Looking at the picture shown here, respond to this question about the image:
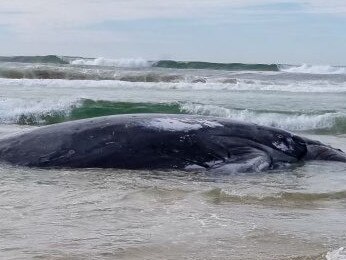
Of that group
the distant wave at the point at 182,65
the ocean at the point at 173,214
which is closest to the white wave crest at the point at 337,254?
the ocean at the point at 173,214

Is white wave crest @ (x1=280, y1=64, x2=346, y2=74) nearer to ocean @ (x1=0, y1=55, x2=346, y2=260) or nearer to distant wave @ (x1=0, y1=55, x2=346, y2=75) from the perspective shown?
distant wave @ (x1=0, y1=55, x2=346, y2=75)

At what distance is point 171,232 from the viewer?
3947mm

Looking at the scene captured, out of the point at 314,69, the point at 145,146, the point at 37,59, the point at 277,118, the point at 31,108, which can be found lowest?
the point at 277,118

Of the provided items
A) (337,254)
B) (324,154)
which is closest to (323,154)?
(324,154)

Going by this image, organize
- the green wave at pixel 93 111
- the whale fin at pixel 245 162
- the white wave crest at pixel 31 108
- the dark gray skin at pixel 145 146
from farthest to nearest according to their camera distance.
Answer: the green wave at pixel 93 111
the white wave crest at pixel 31 108
the dark gray skin at pixel 145 146
the whale fin at pixel 245 162

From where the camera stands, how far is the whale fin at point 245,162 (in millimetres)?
6449

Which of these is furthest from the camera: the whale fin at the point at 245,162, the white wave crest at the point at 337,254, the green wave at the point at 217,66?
the green wave at the point at 217,66

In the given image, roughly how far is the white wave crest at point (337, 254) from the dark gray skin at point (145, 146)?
2936mm

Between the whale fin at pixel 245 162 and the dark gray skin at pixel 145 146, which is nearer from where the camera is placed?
the whale fin at pixel 245 162

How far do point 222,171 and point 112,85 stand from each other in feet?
64.2

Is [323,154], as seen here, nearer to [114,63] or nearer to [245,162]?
[245,162]

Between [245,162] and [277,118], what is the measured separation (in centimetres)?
725

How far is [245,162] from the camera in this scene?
654cm

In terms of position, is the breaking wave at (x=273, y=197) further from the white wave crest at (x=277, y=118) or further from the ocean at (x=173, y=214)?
the white wave crest at (x=277, y=118)
